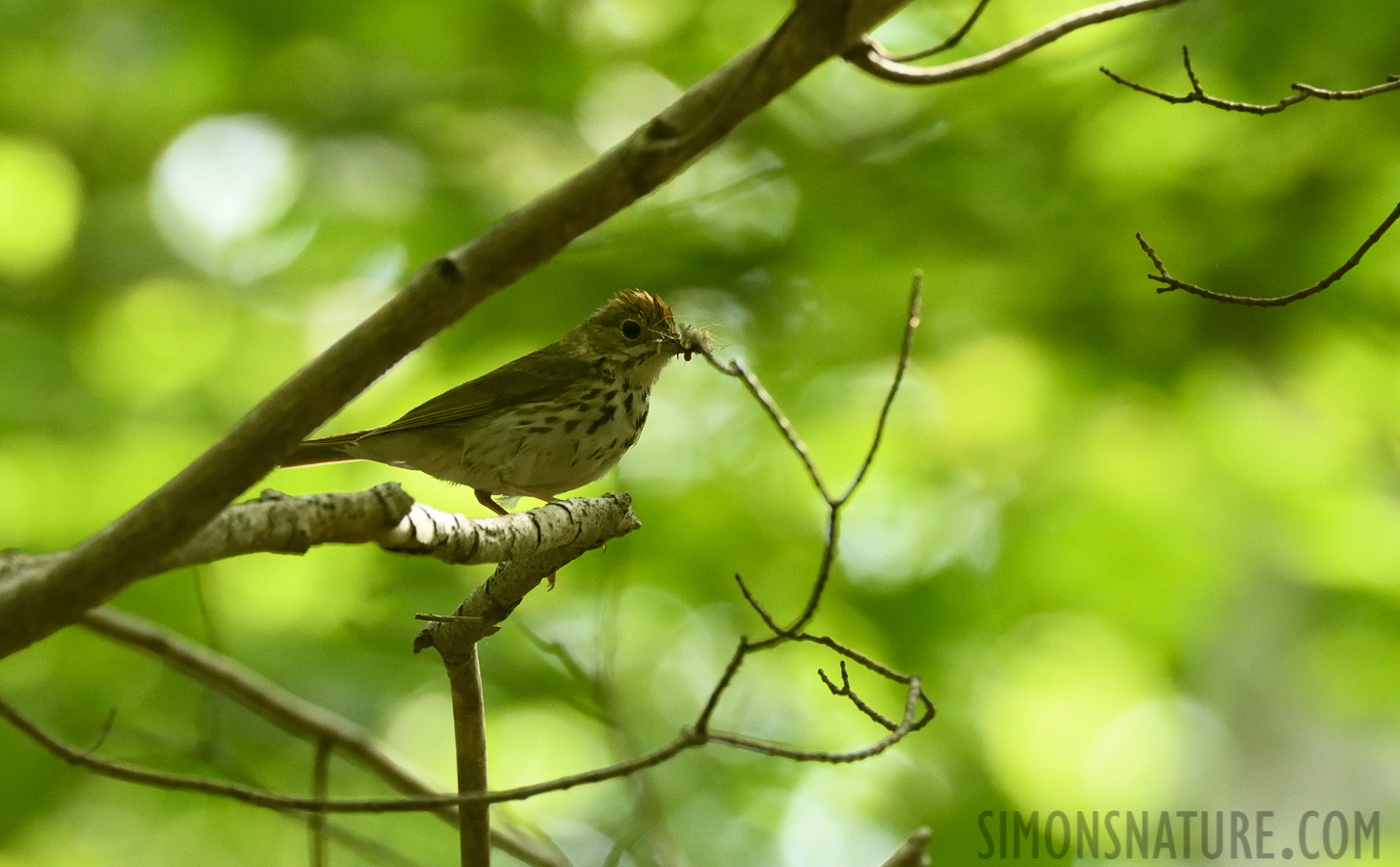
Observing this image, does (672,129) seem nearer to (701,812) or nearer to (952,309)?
(952,309)

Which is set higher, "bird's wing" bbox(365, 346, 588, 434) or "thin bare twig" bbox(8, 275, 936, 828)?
"bird's wing" bbox(365, 346, 588, 434)

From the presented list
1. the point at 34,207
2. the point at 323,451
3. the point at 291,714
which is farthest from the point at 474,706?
the point at 34,207

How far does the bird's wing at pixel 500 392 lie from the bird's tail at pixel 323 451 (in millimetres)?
101

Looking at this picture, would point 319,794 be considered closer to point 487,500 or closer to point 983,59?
point 487,500

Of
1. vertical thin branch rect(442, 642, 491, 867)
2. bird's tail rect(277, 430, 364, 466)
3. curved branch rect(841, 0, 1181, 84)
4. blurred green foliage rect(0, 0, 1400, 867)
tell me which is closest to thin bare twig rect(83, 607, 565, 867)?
vertical thin branch rect(442, 642, 491, 867)

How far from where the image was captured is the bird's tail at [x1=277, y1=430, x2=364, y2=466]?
420 centimetres

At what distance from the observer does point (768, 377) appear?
603 cm

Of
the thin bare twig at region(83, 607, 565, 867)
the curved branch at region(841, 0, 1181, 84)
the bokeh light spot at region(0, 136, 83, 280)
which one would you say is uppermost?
the bokeh light spot at region(0, 136, 83, 280)

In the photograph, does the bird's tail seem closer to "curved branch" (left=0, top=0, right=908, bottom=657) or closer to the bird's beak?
the bird's beak

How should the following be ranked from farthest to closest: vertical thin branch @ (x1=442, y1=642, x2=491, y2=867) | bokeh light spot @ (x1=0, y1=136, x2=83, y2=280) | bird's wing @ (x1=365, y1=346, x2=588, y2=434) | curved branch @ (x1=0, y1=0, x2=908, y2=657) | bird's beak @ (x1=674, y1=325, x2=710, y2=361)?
bokeh light spot @ (x1=0, y1=136, x2=83, y2=280)
bird's wing @ (x1=365, y1=346, x2=588, y2=434)
bird's beak @ (x1=674, y1=325, x2=710, y2=361)
vertical thin branch @ (x1=442, y1=642, x2=491, y2=867)
curved branch @ (x1=0, y1=0, x2=908, y2=657)

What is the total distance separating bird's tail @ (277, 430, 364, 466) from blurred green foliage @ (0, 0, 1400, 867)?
50.4 inches

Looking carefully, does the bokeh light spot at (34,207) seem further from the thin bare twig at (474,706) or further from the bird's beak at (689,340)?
the bird's beak at (689,340)

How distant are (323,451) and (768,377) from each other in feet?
8.20

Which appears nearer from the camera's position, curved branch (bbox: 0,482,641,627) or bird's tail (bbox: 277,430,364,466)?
curved branch (bbox: 0,482,641,627)
